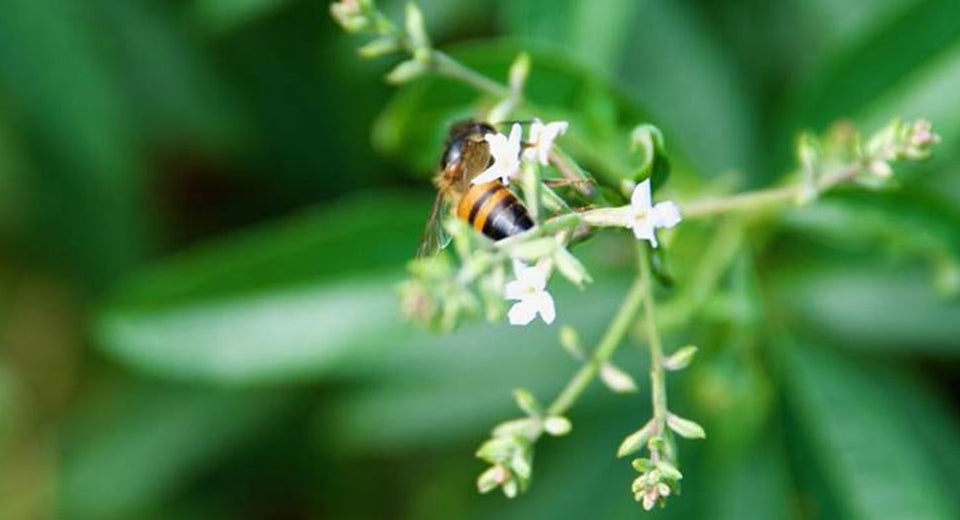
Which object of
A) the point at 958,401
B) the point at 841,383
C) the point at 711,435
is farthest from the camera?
the point at 958,401

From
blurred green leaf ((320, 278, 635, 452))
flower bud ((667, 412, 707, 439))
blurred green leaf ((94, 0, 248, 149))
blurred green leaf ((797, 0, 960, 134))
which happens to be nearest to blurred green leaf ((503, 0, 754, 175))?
blurred green leaf ((320, 278, 635, 452))

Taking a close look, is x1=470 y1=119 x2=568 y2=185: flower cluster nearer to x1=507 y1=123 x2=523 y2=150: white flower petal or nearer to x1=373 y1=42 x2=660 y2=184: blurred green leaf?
x1=507 y1=123 x2=523 y2=150: white flower petal

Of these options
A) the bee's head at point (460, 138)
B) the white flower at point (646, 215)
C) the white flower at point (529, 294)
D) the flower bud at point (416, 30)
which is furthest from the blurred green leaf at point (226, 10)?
the white flower at point (646, 215)

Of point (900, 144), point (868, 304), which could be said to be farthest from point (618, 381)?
point (868, 304)

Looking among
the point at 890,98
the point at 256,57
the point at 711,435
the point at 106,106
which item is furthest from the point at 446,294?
the point at 256,57

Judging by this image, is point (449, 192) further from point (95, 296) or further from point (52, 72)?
point (95, 296)

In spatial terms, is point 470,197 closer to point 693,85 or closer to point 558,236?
point 558,236
